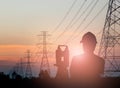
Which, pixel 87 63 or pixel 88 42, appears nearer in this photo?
pixel 87 63

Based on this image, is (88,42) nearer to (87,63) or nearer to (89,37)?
(89,37)

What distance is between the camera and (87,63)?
508cm

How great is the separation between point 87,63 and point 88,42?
31cm

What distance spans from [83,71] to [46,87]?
79 cm

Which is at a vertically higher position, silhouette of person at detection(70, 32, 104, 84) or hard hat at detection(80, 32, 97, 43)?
hard hat at detection(80, 32, 97, 43)

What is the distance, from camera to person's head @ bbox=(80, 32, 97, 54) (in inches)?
200

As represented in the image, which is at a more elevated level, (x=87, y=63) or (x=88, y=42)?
(x=88, y=42)

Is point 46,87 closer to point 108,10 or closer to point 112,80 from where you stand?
point 112,80

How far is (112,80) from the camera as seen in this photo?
4297 mm

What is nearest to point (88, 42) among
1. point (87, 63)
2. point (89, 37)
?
point (89, 37)

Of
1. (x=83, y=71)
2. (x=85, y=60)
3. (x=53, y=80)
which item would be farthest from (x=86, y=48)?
(x=53, y=80)

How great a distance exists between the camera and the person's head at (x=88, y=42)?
5086 millimetres

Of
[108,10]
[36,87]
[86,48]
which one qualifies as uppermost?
[108,10]

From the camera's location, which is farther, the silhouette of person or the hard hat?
the hard hat
